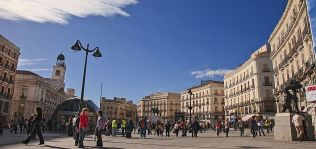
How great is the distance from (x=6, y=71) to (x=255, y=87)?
4845 cm

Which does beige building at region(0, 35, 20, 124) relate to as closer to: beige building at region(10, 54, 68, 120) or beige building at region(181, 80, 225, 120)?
beige building at region(10, 54, 68, 120)

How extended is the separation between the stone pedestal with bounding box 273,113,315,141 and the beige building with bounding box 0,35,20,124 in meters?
48.6

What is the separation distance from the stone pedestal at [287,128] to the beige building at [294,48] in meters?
13.0

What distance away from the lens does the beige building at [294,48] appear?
29.1m

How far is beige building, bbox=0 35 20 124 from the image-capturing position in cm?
5188

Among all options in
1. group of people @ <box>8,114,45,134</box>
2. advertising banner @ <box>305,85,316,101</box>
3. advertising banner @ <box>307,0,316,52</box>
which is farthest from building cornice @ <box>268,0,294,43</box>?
group of people @ <box>8,114,45,134</box>

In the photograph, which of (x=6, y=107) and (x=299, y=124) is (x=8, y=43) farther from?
(x=299, y=124)

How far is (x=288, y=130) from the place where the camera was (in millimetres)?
14102

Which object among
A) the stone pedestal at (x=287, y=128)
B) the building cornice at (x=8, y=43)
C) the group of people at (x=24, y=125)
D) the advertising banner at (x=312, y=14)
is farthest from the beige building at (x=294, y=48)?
the building cornice at (x=8, y=43)

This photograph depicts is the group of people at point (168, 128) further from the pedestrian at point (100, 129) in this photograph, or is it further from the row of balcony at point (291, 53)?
the row of balcony at point (291, 53)

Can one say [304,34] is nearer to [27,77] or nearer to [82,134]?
[82,134]

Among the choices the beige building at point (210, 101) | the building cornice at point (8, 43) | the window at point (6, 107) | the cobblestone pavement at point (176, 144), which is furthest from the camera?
the beige building at point (210, 101)

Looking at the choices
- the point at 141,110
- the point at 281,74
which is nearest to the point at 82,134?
the point at 281,74

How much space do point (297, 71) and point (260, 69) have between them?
23.7m
